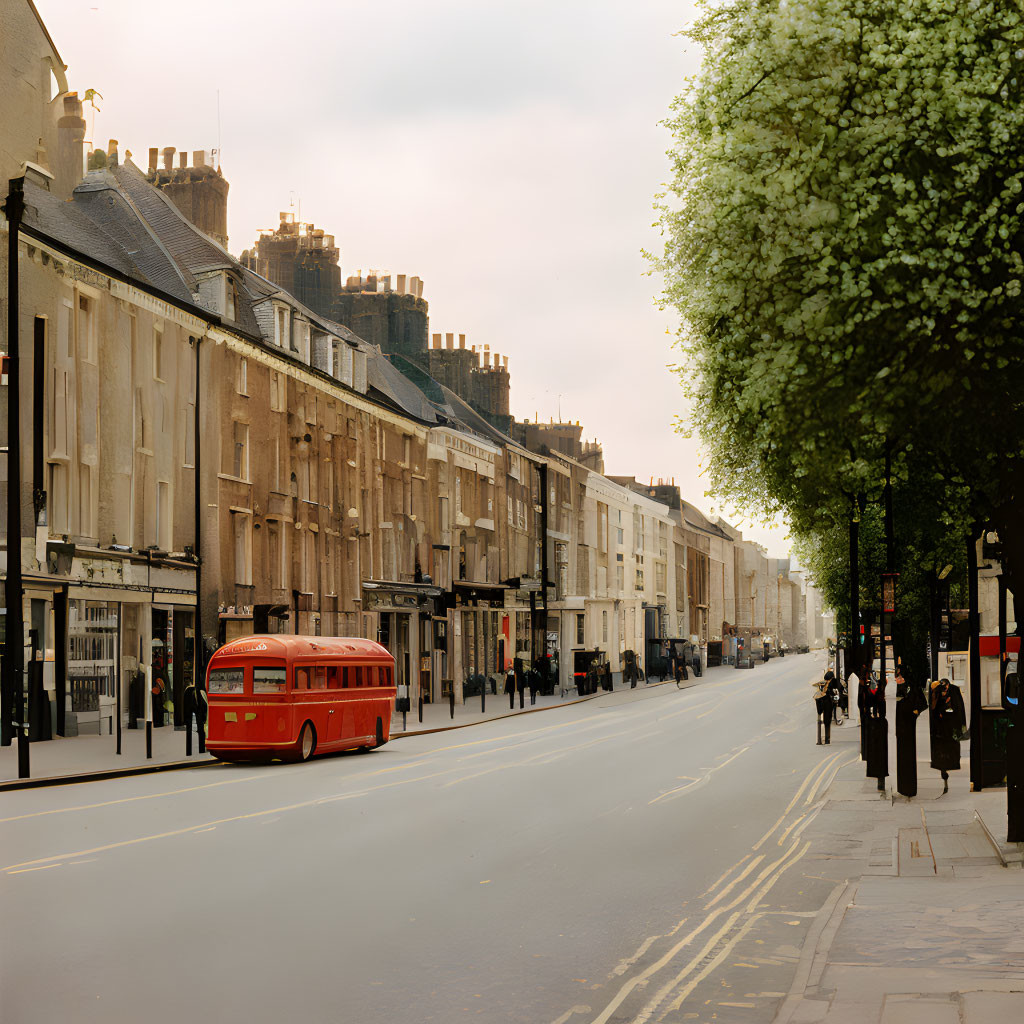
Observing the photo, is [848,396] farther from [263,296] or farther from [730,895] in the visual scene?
[263,296]

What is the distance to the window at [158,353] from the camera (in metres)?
39.7

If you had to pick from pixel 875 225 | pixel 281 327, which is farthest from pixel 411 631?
pixel 875 225

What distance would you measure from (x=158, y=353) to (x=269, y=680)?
52.8ft

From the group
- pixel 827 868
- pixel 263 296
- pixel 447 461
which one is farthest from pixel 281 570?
pixel 827 868

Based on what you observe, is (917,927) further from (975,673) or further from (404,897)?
(975,673)

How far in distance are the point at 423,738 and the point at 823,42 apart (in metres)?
27.1

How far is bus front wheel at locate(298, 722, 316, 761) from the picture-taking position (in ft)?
91.9

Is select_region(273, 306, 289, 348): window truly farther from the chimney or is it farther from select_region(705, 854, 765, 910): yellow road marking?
select_region(705, 854, 765, 910): yellow road marking

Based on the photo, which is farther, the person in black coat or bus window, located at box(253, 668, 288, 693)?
the person in black coat

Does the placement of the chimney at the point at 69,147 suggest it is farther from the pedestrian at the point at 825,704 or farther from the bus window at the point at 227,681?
the pedestrian at the point at 825,704

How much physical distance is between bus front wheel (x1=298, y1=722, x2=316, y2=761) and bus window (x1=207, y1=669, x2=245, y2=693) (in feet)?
5.38

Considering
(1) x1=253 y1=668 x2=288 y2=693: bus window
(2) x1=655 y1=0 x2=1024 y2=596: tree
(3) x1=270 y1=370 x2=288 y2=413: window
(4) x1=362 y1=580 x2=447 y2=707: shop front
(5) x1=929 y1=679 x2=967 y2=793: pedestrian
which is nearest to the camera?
(2) x1=655 y1=0 x2=1024 y2=596: tree

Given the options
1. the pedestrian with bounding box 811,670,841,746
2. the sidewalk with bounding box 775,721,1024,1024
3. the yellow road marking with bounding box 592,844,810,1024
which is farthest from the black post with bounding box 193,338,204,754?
the yellow road marking with bounding box 592,844,810,1024

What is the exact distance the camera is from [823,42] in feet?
42.7
